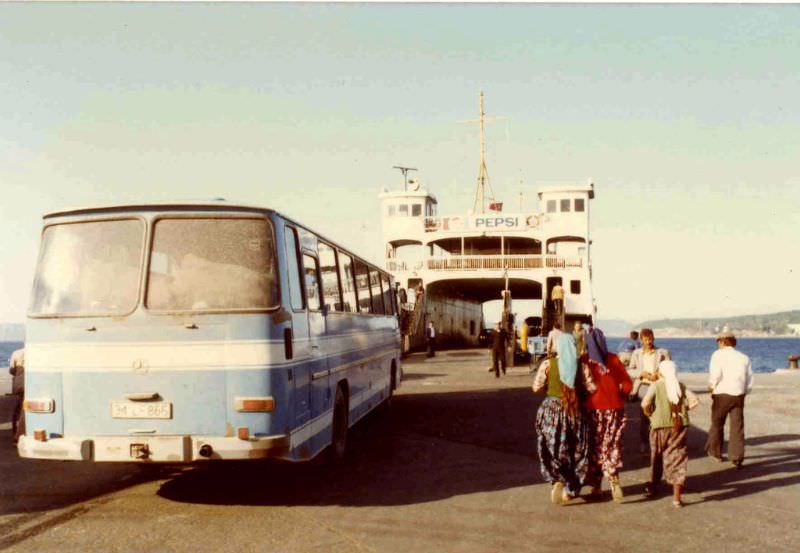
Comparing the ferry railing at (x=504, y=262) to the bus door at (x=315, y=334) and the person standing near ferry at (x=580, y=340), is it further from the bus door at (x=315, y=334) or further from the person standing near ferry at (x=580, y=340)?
the person standing near ferry at (x=580, y=340)

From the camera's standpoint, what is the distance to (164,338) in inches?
279

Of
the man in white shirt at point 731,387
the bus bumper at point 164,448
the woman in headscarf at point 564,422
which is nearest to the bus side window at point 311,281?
the bus bumper at point 164,448

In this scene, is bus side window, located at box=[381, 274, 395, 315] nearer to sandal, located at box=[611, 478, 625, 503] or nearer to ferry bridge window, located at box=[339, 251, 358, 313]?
ferry bridge window, located at box=[339, 251, 358, 313]

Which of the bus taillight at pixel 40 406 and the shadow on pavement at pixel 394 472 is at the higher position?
the bus taillight at pixel 40 406

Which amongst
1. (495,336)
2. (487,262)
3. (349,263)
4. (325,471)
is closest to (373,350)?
(349,263)

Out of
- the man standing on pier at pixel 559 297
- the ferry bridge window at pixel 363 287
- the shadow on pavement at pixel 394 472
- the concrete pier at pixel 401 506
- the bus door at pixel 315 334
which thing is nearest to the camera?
the concrete pier at pixel 401 506

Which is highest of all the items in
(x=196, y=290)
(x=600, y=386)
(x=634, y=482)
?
(x=196, y=290)

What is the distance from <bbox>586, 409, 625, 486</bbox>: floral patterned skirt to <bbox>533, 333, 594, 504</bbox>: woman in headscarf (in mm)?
132

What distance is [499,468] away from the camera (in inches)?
368

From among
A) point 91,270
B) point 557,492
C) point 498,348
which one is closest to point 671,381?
point 557,492

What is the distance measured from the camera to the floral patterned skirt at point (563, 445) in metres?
7.22

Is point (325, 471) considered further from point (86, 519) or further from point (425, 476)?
point (86, 519)

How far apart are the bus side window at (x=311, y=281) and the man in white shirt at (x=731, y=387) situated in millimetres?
4831

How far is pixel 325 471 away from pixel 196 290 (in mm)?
3168
